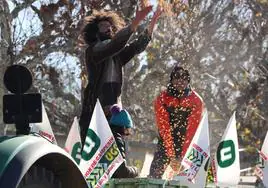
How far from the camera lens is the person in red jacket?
8258mm

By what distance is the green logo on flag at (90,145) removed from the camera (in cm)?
680

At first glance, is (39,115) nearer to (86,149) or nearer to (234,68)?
(86,149)

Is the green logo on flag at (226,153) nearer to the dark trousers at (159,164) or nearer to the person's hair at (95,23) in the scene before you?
the dark trousers at (159,164)

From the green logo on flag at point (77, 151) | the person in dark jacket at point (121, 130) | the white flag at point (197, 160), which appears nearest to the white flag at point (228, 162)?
the white flag at point (197, 160)

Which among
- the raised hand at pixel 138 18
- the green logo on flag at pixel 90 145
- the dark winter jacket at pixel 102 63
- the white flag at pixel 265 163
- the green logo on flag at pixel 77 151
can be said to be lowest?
the white flag at pixel 265 163

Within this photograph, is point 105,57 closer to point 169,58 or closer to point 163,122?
point 163,122

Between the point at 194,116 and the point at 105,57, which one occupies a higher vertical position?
the point at 105,57

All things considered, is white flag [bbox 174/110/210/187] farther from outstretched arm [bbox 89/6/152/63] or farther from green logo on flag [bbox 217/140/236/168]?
outstretched arm [bbox 89/6/152/63]

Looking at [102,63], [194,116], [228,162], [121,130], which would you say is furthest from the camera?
[194,116]

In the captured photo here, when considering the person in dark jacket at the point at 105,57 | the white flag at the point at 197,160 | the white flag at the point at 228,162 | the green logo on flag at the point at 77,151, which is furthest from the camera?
the green logo on flag at the point at 77,151

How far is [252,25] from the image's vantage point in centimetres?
2348

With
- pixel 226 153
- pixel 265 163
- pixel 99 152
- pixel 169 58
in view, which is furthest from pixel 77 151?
pixel 169 58

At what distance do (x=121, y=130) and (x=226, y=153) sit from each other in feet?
3.61

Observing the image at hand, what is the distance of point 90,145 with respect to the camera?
6.94 meters
